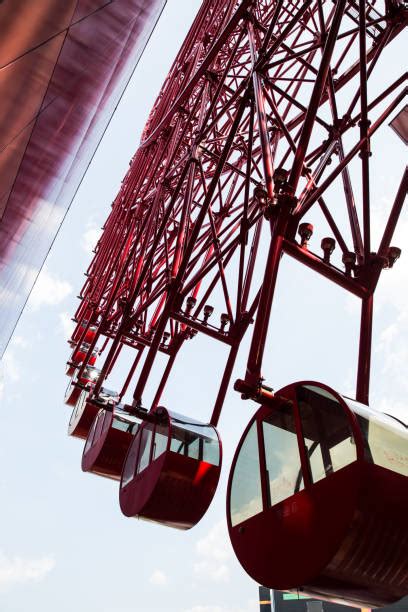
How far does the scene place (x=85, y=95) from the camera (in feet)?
27.9

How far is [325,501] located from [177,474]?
3750 millimetres

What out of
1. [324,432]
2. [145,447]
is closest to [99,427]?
[145,447]

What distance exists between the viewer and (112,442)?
11391 mm

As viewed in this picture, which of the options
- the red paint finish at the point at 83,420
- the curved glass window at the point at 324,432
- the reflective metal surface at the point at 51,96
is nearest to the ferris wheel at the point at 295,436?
the curved glass window at the point at 324,432

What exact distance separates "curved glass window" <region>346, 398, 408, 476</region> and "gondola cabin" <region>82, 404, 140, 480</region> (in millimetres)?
7324

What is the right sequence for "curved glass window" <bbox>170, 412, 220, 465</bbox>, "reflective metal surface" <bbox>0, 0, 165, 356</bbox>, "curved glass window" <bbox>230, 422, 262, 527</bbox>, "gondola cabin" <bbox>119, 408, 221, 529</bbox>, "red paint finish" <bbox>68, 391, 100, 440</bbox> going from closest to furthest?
"curved glass window" <bbox>230, 422, 262, 527</bbox> < "reflective metal surface" <bbox>0, 0, 165, 356</bbox> < "gondola cabin" <bbox>119, 408, 221, 529</bbox> < "curved glass window" <bbox>170, 412, 220, 465</bbox> < "red paint finish" <bbox>68, 391, 100, 440</bbox>

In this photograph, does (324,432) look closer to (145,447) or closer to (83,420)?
(145,447)

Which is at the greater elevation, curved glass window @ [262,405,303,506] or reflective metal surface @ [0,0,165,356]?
reflective metal surface @ [0,0,165,356]

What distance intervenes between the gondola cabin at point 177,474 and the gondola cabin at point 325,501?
7.63 ft

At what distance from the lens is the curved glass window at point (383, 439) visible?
385cm

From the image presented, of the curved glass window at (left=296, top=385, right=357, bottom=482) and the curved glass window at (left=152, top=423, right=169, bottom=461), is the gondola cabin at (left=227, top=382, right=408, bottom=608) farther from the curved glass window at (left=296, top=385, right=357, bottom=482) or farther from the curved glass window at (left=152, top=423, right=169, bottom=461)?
the curved glass window at (left=152, top=423, right=169, bottom=461)

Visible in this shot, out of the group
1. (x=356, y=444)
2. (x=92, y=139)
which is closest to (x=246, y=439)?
(x=356, y=444)

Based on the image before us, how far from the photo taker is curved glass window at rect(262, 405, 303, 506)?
14.4 ft

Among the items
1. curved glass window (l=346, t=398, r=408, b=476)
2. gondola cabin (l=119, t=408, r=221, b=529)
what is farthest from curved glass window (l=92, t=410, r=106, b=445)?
curved glass window (l=346, t=398, r=408, b=476)
